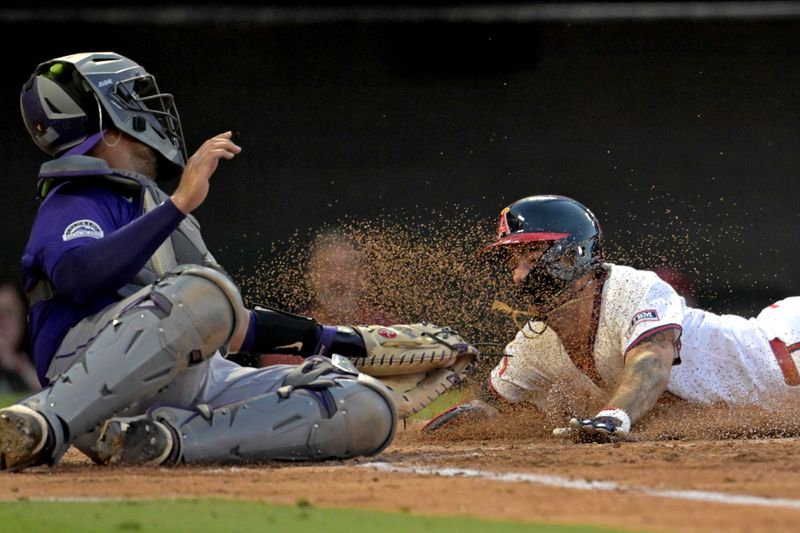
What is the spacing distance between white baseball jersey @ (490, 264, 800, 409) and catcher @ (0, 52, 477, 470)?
1032mm

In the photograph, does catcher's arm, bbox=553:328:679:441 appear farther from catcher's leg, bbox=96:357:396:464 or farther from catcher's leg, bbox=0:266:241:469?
catcher's leg, bbox=0:266:241:469

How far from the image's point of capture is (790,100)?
10.5 m

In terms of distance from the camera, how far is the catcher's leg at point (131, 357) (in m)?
3.63

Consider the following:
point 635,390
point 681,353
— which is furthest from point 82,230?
point 681,353

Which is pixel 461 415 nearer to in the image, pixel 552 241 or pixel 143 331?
pixel 552 241

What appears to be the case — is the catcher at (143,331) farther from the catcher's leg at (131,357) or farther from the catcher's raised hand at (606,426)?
the catcher's raised hand at (606,426)

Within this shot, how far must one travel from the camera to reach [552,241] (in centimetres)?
518

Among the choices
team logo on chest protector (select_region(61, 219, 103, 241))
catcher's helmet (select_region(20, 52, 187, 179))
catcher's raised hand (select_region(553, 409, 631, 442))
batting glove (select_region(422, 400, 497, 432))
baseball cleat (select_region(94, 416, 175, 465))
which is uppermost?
catcher's helmet (select_region(20, 52, 187, 179))

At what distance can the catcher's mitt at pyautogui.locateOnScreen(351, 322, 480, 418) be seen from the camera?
4633 millimetres

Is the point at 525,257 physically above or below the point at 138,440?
above

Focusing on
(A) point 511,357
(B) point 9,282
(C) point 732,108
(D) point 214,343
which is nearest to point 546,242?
(A) point 511,357

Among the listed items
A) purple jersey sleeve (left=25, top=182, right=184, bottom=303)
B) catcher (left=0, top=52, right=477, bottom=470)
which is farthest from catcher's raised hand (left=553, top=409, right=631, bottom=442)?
purple jersey sleeve (left=25, top=182, right=184, bottom=303)

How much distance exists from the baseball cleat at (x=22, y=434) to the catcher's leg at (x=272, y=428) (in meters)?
0.26

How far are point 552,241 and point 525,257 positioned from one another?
0.13m
